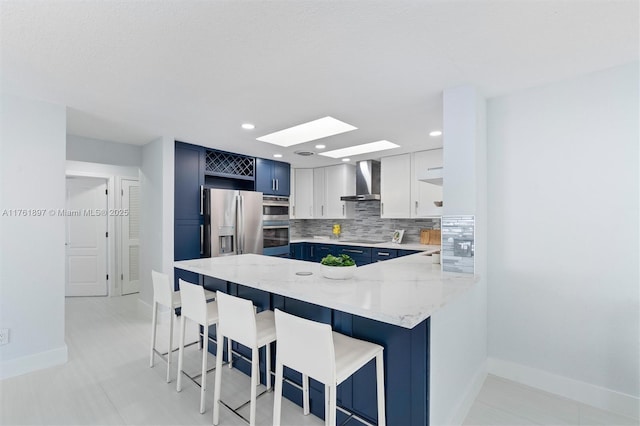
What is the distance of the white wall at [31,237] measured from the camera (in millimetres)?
2416

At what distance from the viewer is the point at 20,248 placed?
2.47m

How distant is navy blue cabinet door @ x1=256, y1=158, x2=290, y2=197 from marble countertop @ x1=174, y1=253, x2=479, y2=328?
2.33 meters

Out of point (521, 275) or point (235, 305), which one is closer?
point (235, 305)

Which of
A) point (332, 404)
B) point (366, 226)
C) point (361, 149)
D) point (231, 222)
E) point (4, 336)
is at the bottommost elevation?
point (4, 336)

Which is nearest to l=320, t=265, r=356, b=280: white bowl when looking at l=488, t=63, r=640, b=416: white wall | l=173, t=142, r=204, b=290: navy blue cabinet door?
l=488, t=63, r=640, b=416: white wall

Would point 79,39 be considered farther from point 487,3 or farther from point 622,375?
point 622,375

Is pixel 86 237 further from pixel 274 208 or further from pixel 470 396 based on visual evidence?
pixel 470 396

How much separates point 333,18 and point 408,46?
1.61 feet

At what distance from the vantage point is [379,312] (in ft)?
4.42

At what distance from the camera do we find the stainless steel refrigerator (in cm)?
412

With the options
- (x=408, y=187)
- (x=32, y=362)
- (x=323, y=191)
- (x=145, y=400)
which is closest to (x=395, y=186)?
(x=408, y=187)

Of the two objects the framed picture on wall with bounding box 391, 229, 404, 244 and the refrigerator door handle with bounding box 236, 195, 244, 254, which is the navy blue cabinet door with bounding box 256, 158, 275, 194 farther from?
the framed picture on wall with bounding box 391, 229, 404, 244

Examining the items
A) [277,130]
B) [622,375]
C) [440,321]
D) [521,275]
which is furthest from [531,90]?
[277,130]

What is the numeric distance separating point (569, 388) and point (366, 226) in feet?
12.2
